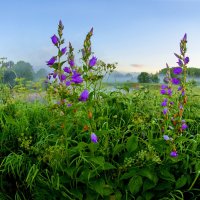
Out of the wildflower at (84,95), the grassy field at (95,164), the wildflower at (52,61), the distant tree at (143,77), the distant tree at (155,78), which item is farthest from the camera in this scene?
the distant tree at (143,77)

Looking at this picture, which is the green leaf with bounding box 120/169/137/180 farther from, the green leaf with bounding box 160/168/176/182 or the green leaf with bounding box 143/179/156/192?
the green leaf with bounding box 160/168/176/182

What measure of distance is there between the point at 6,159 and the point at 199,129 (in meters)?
2.41

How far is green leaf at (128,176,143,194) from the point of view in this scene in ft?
11.6

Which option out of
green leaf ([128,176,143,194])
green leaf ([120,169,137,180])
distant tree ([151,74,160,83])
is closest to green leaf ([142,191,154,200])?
green leaf ([128,176,143,194])

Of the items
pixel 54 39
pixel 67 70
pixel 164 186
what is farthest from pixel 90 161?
pixel 54 39

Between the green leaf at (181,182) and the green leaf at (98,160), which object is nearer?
the green leaf at (98,160)

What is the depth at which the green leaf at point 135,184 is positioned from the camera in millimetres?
3521

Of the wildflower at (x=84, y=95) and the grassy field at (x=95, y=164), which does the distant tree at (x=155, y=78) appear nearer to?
the grassy field at (x=95, y=164)

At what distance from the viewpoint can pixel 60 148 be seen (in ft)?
11.2

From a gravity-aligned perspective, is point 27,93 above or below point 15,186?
above

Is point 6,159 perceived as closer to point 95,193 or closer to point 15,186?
point 15,186

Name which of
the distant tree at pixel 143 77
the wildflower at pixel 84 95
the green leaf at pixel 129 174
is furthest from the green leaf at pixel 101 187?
the distant tree at pixel 143 77

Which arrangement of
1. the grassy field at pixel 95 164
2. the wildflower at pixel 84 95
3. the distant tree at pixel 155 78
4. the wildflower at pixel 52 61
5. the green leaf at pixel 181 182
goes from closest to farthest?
the wildflower at pixel 84 95
the wildflower at pixel 52 61
the grassy field at pixel 95 164
the green leaf at pixel 181 182
the distant tree at pixel 155 78

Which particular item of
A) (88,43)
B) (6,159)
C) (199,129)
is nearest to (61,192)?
(6,159)
